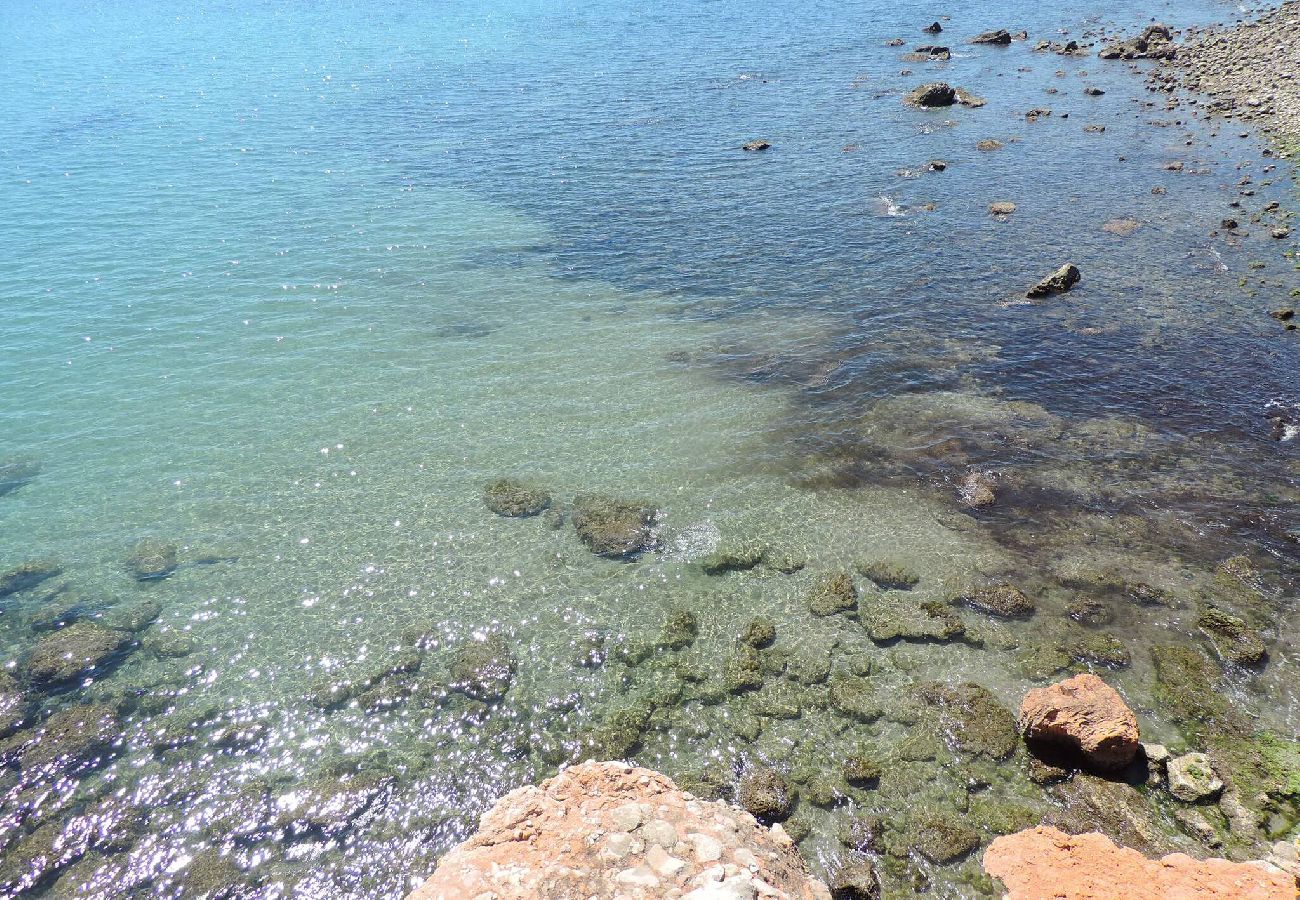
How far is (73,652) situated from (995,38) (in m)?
69.5

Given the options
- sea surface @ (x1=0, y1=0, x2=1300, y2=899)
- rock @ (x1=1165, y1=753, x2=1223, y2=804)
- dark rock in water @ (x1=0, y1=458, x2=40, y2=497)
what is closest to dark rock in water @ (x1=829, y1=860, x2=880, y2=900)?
sea surface @ (x1=0, y1=0, x2=1300, y2=899)

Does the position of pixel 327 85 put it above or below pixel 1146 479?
A: above

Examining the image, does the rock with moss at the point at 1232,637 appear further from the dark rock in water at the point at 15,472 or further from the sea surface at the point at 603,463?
the dark rock in water at the point at 15,472

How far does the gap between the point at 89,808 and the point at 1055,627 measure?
59.1ft

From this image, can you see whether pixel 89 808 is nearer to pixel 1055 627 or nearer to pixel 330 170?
pixel 1055 627

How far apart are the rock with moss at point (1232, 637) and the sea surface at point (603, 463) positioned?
0.74 feet

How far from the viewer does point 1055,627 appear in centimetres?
1432

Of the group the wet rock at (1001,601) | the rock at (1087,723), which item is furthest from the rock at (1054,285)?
the rock at (1087,723)

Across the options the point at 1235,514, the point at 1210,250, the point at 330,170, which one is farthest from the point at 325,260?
the point at 1210,250

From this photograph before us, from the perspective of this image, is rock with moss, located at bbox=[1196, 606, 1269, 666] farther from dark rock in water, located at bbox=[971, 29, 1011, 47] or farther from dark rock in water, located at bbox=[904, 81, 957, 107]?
dark rock in water, located at bbox=[971, 29, 1011, 47]

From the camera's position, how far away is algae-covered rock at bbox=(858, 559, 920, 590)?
15594mm

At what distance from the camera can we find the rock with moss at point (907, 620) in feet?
47.3

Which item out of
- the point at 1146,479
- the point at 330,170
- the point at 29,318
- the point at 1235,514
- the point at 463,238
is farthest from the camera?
the point at 330,170

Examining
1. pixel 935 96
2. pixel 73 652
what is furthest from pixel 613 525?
pixel 935 96
